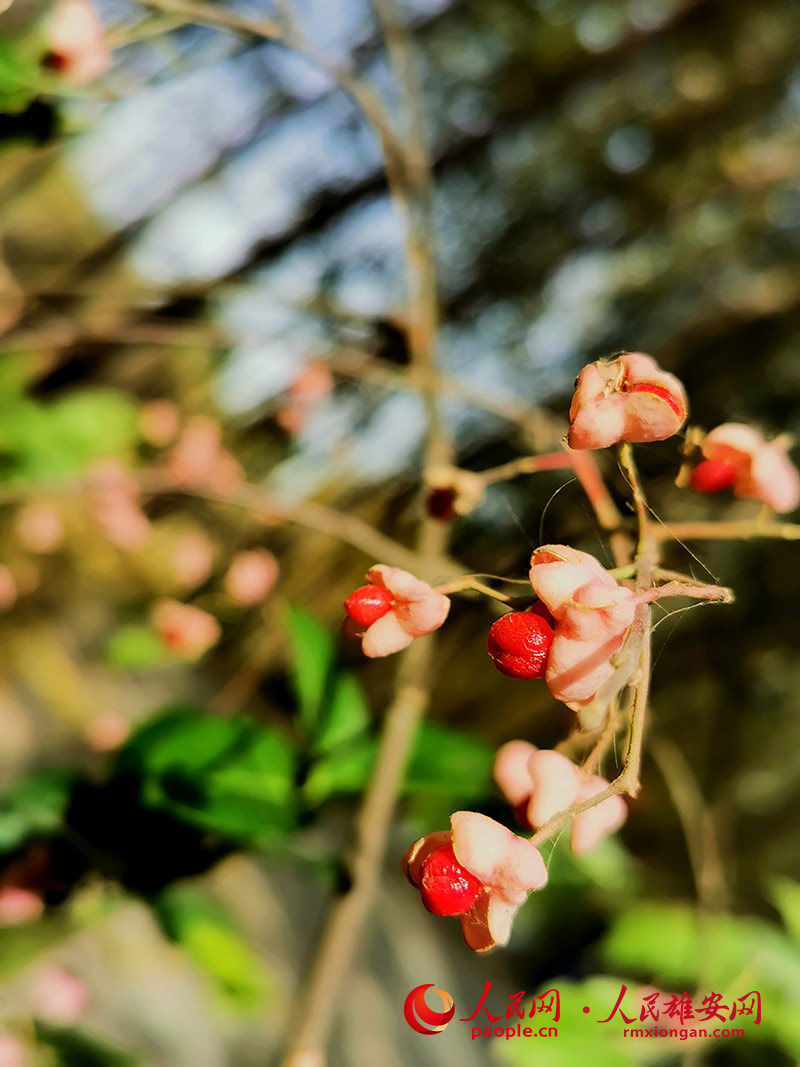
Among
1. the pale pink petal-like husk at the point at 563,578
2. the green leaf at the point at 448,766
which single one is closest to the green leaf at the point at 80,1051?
the green leaf at the point at 448,766

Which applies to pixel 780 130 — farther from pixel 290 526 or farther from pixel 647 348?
pixel 290 526

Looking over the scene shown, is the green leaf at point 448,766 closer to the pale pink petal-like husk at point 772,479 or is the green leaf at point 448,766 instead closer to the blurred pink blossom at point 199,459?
the pale pink petal-like husk at point 772,479

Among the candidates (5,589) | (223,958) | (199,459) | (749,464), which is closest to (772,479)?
(749,464)

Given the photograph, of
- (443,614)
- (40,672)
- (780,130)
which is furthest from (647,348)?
Answer: (40,672)

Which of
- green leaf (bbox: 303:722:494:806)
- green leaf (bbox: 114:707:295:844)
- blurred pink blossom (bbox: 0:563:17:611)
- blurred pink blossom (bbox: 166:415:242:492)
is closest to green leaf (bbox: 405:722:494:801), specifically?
green leaf (bbox: 303:722:494:806)

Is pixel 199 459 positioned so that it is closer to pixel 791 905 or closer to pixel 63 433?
pixel 63 433

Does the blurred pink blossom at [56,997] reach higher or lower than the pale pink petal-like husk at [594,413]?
lower

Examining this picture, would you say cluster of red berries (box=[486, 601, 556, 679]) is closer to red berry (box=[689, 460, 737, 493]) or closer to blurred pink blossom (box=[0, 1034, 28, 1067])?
red berry (box=[689, 460, 737, 493])
